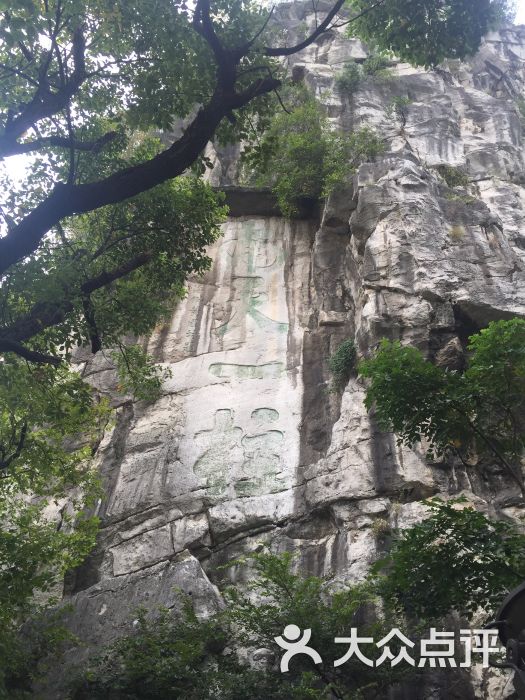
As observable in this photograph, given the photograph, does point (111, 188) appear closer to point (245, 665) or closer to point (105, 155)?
point (105, 155)

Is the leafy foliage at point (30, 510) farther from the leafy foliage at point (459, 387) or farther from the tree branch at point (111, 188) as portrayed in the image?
the leafy foliage at point (459, 387)

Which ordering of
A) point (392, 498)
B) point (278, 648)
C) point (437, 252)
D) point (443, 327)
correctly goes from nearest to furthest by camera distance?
point (278, 648), point (392, 498), point (443, 327), point (437, 252)

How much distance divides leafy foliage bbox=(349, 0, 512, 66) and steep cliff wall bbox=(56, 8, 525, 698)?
4.89 metres

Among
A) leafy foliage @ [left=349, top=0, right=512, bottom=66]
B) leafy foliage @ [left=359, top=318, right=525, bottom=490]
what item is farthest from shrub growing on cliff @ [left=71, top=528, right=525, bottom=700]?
leafy foliage @ [left=349, top=0, right=512, bottom=66]

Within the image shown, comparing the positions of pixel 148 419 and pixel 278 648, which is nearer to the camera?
pixel 278 648

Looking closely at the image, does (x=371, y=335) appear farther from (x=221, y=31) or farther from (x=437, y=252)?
(x=221, y=31)

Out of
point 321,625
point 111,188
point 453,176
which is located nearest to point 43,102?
point 111,188

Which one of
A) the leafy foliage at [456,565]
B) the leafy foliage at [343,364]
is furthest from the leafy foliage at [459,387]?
the leafy foliage at [343,364]

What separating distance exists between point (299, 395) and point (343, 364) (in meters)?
1.03

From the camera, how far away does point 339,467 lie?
12125 mm

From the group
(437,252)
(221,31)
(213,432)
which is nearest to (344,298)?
(437,252)

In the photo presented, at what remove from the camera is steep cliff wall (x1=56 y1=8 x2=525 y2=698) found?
37.3 ft

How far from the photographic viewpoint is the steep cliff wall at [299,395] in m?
11.4

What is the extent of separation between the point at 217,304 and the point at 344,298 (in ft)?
8.99
